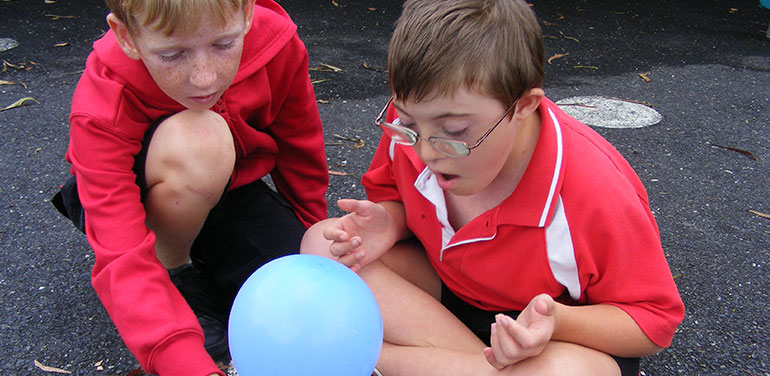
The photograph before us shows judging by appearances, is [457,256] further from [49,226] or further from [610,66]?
[610,66]

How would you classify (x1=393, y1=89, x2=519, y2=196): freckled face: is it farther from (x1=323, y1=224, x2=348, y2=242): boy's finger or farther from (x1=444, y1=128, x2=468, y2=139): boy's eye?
(x1=323, y1=224, x2=348, y2=242): boy's finger

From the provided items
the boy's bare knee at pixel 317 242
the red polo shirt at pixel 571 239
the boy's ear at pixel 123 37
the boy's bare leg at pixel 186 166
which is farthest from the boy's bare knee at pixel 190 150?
the red polo shirt at pixel 571 239

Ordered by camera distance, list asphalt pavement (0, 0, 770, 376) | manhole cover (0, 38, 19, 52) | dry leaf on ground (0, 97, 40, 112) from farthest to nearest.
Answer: manhole cover (0, 38, 19, 52) → dry leaf on ground (0, 97, 40, 112) → asphalt pavement (0, 0, 770, 376)

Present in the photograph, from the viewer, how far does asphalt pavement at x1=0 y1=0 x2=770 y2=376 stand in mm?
1674

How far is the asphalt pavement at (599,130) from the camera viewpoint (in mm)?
1674

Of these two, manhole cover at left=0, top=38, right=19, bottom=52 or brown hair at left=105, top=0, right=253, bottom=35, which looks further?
manhole cover at left=0, top=38, right=19, bottom=52

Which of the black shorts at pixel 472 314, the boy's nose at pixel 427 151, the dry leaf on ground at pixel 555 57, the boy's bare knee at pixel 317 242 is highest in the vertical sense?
the boy's nose at pixel 427 151

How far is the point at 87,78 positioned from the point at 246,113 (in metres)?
0.39

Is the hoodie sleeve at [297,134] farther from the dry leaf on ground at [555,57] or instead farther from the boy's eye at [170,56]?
the dry leaf on ground at [555,57]

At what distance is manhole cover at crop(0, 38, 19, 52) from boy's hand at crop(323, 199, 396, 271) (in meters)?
3.19

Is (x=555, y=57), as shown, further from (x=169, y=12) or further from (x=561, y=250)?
(x=169, y=12)

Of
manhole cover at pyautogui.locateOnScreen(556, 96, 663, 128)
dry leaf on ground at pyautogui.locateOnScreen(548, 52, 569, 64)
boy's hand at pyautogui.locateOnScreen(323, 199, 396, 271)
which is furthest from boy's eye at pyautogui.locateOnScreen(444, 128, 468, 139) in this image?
dry leaf on ground at pyautogui.locateOnScreen(548, 52, 569, 64)

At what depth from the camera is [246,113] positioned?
65.9 inches

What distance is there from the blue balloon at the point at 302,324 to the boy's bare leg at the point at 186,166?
0.42 metres
